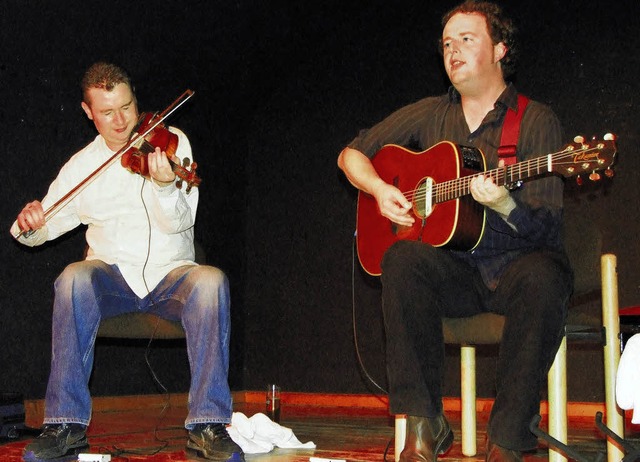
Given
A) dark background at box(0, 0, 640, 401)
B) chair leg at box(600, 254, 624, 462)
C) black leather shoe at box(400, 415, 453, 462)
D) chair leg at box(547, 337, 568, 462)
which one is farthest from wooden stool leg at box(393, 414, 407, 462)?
dark background at box(0, 0, 640, 401)

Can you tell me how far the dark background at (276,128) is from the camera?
3455 mm

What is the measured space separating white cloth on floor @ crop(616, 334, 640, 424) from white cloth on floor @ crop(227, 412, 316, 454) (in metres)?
1.18

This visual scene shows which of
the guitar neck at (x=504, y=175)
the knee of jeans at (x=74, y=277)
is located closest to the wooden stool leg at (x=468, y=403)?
the guitar neck at (x=504, y=175)

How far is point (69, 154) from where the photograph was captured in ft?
11.9

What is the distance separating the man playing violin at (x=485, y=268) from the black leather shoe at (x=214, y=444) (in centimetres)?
52

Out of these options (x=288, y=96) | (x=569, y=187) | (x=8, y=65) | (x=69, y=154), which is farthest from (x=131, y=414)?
(x=569, y=187)

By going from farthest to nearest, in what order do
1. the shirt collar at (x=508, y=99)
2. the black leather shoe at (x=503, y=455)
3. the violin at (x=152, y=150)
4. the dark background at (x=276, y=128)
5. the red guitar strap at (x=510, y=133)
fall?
1. the dark background at (x=276, y=128)
2. the violin at (x=152, y=150)
3. the shirt collar at (x=508, y=99)
4. the red guitar strap at (x=510, y=133)
5. the black leather shoe at (x=503, y=455)

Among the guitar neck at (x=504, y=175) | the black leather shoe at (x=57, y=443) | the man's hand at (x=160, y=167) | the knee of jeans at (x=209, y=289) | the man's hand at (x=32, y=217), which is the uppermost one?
the man's hand at (x=160, y=167)

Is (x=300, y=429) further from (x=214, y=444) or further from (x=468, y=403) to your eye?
(x=214, y=444)

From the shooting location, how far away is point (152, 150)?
8.57 feet

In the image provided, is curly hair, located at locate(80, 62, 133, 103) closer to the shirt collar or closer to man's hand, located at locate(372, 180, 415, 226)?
man's hand, located at locate(372, 180, 415, 226)

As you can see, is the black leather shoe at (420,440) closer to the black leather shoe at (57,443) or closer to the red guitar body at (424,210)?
the red guitar body at (424,210)

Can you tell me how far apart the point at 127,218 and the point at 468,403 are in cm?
129

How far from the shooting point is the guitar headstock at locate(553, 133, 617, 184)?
2.06m
